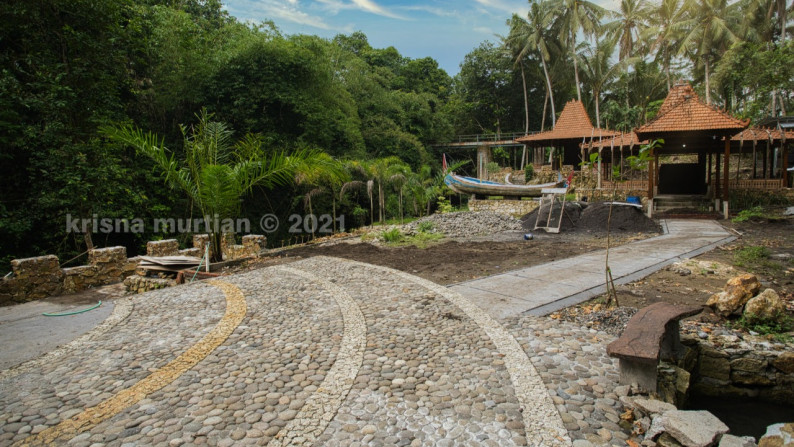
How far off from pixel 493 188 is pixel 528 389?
50.2 feet

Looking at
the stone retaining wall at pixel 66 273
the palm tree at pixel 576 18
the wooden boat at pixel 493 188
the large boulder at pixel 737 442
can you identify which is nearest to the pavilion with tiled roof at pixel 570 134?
the wooden boat at pixel 493 188

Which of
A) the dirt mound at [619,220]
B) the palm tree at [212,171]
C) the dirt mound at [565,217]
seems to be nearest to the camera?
the palm tree at [212,171]

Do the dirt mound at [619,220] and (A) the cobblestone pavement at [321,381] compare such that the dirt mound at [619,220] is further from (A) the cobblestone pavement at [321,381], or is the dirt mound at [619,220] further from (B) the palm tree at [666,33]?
(B) the palm tree at [666,33]

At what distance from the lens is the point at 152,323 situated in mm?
4652

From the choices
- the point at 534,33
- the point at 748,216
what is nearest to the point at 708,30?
the point at 534,33

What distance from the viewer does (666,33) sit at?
26031mm

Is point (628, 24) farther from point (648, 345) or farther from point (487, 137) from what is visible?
point (648, 345)

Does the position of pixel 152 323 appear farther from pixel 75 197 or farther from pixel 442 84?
pixel 442 84

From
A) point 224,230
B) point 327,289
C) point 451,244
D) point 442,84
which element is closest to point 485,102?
point 442,84

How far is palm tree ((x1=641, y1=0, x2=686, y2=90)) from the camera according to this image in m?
26.4

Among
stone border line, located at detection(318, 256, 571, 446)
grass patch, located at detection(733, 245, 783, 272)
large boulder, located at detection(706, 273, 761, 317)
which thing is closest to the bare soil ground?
stone border line, located at detection(318, 256, 571, 446)

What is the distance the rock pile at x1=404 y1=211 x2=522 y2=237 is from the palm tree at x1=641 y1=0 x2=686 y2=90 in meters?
21.4

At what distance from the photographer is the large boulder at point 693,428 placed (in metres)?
2.25

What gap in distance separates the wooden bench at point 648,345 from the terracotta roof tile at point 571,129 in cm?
1800
